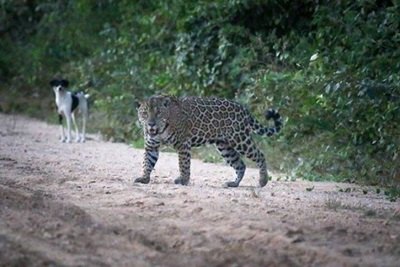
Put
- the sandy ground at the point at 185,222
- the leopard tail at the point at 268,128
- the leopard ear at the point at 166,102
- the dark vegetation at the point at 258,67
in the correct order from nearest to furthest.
Result: the sandy ground at the point at 185,222 → the leopard ear at the point at 166,102 → the leopard tail at the point at 268,128 → the dark vegetation at the point at 258,67

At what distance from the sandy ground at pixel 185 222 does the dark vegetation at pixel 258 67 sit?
1522mm

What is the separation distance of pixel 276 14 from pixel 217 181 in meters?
6.43

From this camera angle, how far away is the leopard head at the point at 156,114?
10891mm

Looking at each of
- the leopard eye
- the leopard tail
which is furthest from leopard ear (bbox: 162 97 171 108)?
the leopard tail

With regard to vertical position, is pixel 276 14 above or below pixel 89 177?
above

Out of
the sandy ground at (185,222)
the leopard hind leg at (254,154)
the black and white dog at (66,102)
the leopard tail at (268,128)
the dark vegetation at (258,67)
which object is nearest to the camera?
the sandy ground at (185,222)

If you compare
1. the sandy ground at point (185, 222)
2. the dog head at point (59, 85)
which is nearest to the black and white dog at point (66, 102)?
the dog head at point (59, 85)

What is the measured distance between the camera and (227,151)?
460 inches

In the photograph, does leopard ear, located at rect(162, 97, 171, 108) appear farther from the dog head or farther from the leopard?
the dog head

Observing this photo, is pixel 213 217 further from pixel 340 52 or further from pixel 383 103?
pixel 340 52

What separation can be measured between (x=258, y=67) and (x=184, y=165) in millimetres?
6239

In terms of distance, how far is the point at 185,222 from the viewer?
795cm

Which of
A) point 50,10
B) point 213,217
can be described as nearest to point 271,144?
point 213,217

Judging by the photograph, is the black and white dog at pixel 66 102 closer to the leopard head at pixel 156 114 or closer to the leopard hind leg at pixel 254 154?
the leopard hind leg at pixel 254 154
